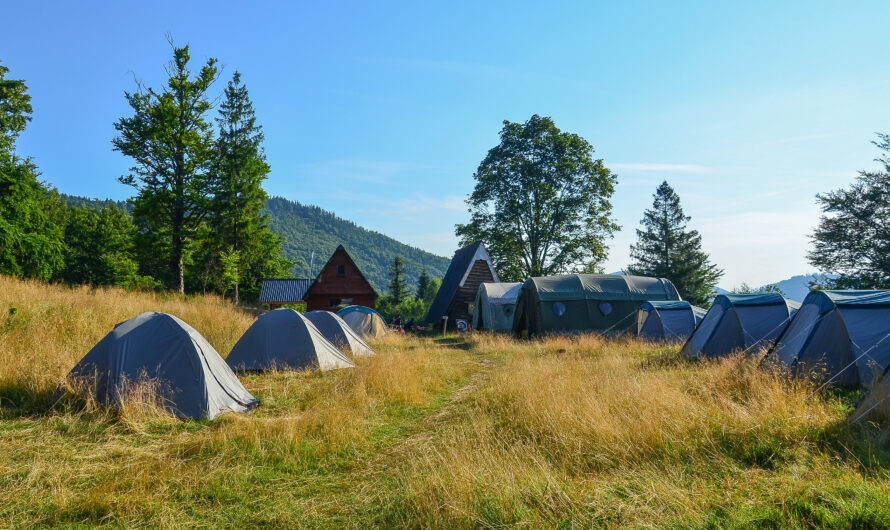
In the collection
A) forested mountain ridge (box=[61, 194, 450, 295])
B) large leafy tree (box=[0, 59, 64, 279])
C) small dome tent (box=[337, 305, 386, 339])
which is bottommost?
small dome tent (box=[337, 305, 386, 339])

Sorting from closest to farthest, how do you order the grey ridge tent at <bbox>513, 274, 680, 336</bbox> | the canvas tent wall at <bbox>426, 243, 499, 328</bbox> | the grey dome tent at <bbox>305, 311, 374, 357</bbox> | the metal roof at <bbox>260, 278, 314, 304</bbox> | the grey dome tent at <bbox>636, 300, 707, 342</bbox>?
the grey dome tent at <bbox>305, 311, 374, 357</bbox>, the grey dome tent at <bbox>636, 300, 707, 342</bbox>, the grey ridge tent at <bbox>513, 274, 680, 336</bbox>, the canvas tent wall at <bbox>426, 243, 499, 328</bbox>, the metal roof at <bbox>260, 278, 314, 304</bbox>

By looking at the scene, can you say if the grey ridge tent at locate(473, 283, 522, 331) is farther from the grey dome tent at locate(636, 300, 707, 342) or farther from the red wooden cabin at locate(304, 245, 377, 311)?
the red wooden cabin at locate(304, 245, 377, 311)

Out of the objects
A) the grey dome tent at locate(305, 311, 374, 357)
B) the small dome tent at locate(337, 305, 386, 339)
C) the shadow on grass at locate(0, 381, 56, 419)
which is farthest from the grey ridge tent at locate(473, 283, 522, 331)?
the shadow on grass at locate(0, 381, 56, 419)

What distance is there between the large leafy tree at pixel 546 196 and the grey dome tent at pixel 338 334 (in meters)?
20.4

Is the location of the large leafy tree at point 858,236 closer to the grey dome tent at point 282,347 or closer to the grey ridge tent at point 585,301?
the grey ridge tent at point 585,301

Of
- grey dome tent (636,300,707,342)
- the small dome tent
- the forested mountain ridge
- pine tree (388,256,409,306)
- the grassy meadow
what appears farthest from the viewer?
the forested mountain ridge

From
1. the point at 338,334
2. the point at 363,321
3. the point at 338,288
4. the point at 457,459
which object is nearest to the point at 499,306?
the point at 363,321

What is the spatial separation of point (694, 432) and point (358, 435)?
3.98 metres

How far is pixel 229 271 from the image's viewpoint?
31.8 metres

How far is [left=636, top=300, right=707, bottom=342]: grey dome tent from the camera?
17906 mm

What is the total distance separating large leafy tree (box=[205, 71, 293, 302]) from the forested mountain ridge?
330ft

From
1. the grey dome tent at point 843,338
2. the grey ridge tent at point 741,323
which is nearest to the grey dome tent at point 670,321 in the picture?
the grey ridge tent at point 741,323

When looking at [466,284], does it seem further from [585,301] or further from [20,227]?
[20,227]

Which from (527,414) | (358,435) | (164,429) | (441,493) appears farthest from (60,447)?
(527,414)
